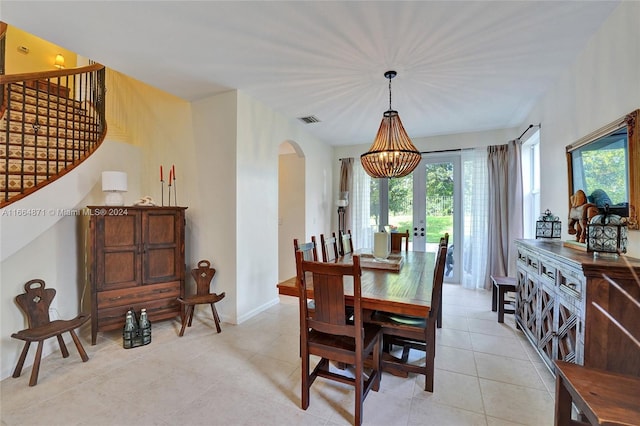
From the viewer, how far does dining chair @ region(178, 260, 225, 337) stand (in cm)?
299

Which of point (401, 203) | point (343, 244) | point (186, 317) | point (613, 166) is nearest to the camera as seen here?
point (613, 166)

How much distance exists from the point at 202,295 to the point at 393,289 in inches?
89.3

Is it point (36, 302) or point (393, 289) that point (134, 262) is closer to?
point (36, 302)

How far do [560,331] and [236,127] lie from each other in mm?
3487

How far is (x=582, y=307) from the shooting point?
1598 mm

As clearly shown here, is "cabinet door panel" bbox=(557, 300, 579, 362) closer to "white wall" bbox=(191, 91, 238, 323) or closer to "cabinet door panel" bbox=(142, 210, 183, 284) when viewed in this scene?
"white wall" bbox=(191, 91, 238, 323)

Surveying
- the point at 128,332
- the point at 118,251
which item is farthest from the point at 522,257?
the point at 118,251

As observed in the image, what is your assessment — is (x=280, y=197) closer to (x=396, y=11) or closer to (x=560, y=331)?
(x=396, y=11)

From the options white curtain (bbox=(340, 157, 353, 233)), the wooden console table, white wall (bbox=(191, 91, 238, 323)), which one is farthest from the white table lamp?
the wooden console table

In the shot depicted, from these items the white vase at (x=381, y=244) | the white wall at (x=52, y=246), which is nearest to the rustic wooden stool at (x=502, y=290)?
the white vase at (x=381, y=244)

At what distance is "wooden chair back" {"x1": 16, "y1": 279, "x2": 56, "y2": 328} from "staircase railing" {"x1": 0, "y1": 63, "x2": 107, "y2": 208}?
2.51 feet

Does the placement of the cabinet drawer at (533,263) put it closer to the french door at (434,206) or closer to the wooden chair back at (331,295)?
the wooden chair back at (331,295)

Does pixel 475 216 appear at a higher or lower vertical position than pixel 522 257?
higher

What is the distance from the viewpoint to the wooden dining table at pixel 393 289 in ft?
5.56
